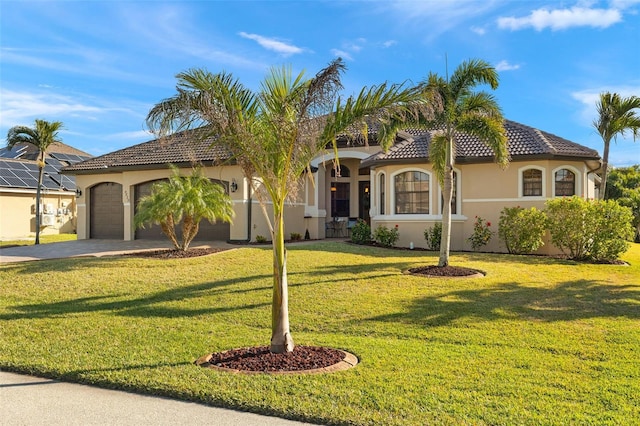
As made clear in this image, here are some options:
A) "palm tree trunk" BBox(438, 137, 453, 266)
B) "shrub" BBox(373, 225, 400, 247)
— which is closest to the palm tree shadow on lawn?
"palm tree trunk" BBox(438, 137, 453, 266)

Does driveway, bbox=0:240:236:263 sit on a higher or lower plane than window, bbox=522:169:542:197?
lower

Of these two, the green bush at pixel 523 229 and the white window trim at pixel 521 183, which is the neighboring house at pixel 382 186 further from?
the green bush at pixel 523 229

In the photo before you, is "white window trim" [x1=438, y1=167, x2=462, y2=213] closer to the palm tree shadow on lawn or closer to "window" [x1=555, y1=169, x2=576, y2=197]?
"window" [x1=555, y1=169, x2=576, y2=197]

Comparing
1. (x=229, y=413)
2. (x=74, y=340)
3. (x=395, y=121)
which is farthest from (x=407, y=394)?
(x=395, y=121)

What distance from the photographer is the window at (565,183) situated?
17.7m

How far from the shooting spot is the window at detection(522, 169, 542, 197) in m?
17.7

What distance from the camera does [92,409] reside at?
513 cm

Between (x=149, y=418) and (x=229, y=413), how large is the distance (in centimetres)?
73

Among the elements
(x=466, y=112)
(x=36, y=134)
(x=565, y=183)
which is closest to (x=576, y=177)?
(x=565, y=183)

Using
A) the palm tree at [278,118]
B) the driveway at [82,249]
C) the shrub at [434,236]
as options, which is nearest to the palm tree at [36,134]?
the driveway at [82,249]

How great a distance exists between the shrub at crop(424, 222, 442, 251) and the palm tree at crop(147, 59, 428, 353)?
1099 centimetres

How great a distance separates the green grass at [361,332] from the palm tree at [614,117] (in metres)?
5.40

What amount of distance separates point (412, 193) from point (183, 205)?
8198 mm

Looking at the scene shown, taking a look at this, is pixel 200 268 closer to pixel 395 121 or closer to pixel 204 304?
pixel 204 304
